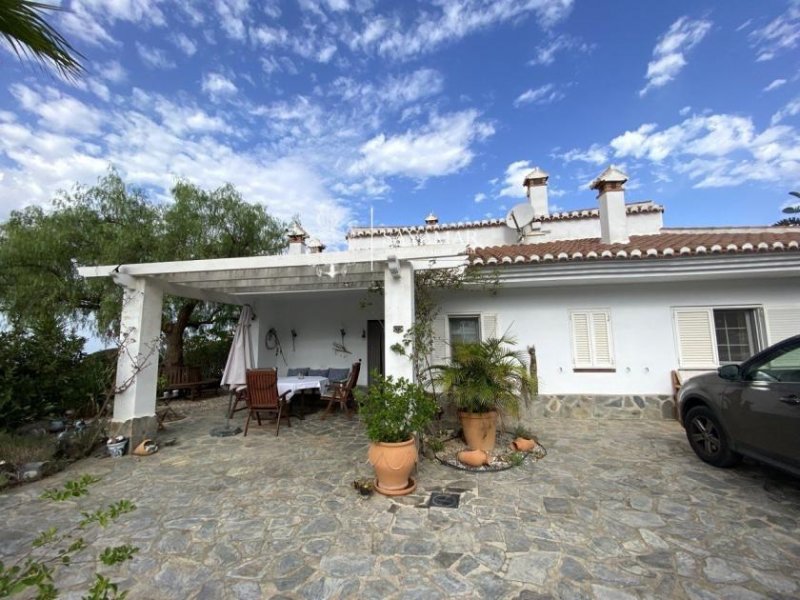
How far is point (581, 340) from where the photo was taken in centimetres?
743

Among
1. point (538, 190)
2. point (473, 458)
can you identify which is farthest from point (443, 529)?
point (538, 190)

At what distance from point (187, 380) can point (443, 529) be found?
33.4 feet

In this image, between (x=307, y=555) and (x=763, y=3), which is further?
(x=763, y=3)

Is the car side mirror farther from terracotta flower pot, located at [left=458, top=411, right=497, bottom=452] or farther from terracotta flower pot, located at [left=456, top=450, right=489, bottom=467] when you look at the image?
terracotta flower pot, located at [left=456, top=450, right=489, bottom=467]

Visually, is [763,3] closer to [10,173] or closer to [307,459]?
[307,459]

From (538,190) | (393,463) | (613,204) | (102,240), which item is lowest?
(393,463)

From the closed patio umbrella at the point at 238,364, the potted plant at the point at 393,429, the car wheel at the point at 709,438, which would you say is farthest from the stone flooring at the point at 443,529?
the closed patio umbrella at the point at 238,364

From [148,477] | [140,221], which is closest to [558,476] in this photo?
[148,477]

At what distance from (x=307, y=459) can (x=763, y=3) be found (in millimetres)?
11263

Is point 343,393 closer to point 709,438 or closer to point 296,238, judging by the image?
point 296,238

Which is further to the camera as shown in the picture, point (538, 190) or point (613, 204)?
point (538, 190)

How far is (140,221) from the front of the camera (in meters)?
9.54

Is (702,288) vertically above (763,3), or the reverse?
(763,3)

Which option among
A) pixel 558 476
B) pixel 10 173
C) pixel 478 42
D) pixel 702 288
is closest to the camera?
pixel 558 476
